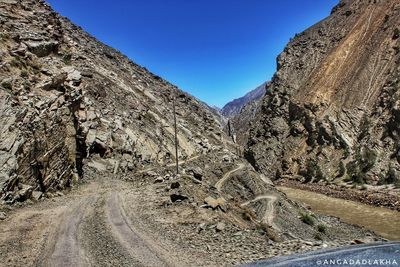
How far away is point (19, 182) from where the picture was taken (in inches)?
763

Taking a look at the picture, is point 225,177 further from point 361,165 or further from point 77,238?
point 361,165

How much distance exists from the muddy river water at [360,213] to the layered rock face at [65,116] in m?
15.1

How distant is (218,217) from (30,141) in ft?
35.6

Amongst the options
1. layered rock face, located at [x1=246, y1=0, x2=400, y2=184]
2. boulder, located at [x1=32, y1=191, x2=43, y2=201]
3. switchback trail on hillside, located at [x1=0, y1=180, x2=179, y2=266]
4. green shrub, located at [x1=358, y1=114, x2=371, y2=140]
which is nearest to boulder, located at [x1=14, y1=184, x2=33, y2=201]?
boulder, located at [x1=32, y1=191, x2=43, y2=201]

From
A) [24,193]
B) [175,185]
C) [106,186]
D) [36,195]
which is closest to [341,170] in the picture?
[106,186]

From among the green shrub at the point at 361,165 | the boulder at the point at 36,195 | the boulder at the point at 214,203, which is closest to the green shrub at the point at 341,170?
the green shrub at the point at 361,165

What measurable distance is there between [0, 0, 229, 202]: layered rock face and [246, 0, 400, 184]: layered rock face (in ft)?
55.4

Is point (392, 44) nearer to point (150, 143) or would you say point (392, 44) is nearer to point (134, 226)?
point (150, 143)

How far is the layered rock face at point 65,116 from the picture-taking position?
2061cm

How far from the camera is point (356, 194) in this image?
160 ft

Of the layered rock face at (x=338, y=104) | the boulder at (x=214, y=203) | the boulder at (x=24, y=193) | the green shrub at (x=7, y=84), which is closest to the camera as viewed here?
the boulder at (x=214, y=203)

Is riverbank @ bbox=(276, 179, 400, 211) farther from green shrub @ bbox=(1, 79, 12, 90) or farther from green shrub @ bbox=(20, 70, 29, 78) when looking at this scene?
green shrub @ bbox=(1, 79, 12, 90)

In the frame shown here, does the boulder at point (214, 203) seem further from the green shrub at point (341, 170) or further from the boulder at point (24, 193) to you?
the green shrub at point (341, 170)

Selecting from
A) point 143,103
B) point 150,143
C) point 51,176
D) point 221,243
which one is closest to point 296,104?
point 143,103
